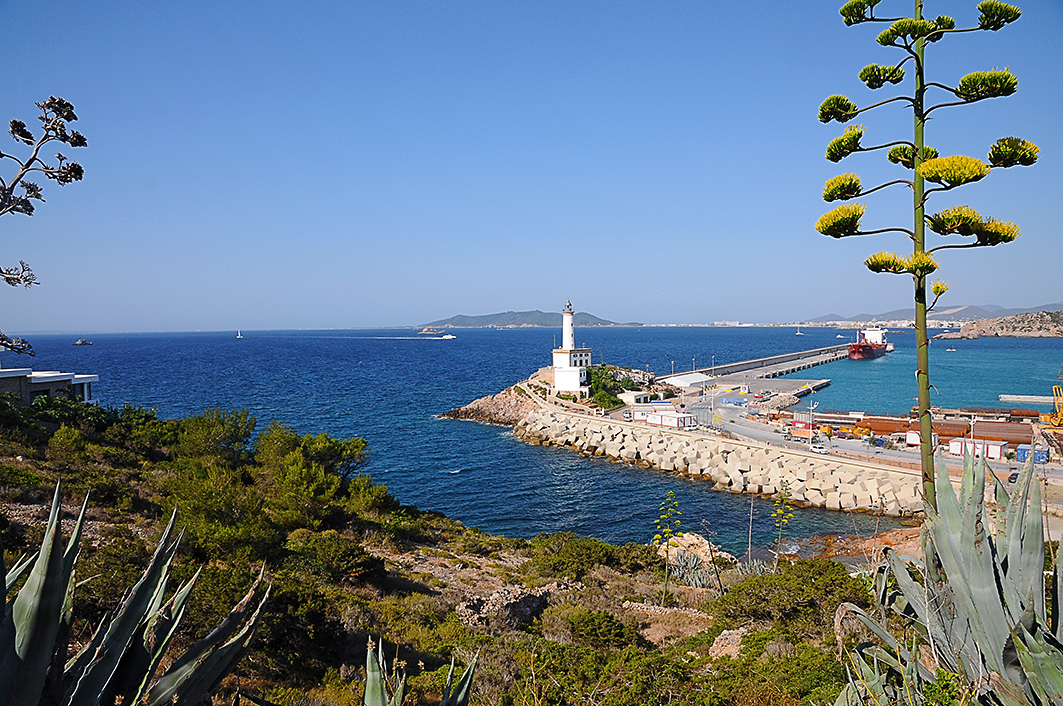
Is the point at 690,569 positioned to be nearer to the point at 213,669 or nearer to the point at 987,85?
the point at 987,85

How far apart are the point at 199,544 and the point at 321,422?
34883 millimetres

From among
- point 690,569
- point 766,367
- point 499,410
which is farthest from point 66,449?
point 766,367

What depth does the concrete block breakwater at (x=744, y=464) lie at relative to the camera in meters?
23.2

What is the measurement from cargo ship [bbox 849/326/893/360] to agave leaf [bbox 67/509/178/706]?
112 metres

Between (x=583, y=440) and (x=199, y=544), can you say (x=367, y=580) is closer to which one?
(x=199, y=544)

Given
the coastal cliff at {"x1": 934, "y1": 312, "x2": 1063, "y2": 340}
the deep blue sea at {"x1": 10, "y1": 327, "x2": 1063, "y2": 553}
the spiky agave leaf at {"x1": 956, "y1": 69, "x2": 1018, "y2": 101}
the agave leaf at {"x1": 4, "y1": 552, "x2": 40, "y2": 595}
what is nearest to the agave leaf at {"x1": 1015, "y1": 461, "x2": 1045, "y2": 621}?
the spiky agave leaf at {"x1": 956, "y1": 69, "x2": 1018, "y2": 101}

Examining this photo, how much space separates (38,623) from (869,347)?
11423 centimetres

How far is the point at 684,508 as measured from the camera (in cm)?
2423

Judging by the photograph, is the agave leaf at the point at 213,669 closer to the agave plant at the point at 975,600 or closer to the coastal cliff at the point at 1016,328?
the agave plant at the point at 975,600

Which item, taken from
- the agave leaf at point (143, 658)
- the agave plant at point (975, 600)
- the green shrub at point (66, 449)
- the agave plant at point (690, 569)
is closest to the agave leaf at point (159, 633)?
the agave leaf at point (143, 658)

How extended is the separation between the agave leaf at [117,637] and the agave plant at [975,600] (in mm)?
3229

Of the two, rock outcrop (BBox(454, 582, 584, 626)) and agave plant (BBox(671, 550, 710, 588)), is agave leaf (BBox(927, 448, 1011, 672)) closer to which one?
rock outcrop (BBox(454, 582, 584, 626))

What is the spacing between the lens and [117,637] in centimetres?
213

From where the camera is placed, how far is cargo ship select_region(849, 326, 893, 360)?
323ft
